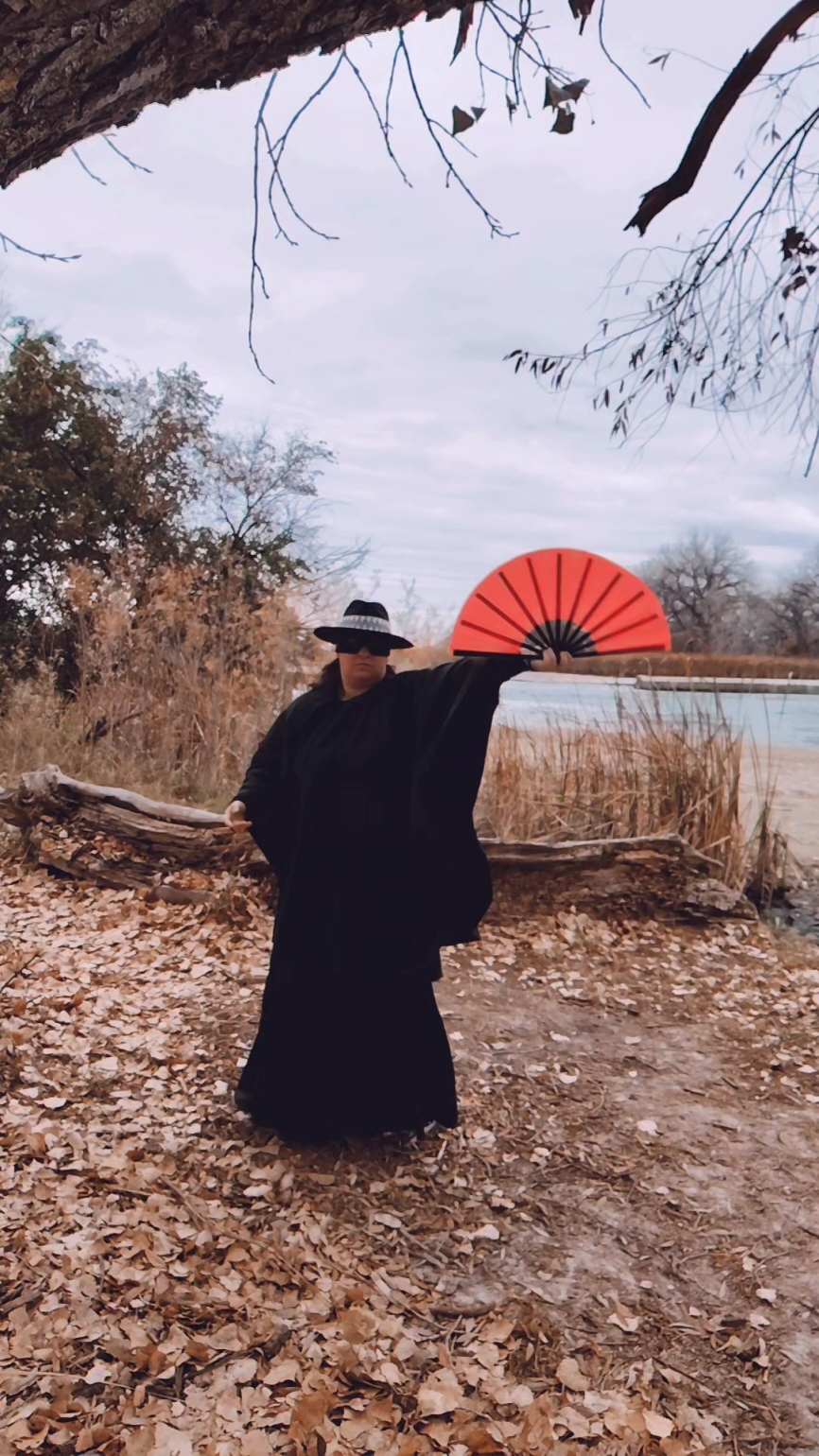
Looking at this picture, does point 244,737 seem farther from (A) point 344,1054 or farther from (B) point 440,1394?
(B) point 440,1394

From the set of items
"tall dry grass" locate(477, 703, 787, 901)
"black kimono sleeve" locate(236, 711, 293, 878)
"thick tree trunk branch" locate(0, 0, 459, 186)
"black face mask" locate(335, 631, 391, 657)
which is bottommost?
"tall dry grass" locate(477, 703, 787, 901)

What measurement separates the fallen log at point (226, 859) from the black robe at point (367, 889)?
6.41ft

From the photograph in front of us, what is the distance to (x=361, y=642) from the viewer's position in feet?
7.97

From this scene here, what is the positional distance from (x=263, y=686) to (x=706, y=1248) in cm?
499

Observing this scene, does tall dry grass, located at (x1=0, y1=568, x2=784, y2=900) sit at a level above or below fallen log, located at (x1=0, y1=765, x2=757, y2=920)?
above

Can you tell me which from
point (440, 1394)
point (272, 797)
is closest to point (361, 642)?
point (272, 797)

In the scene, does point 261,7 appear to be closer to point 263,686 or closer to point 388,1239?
point 388,1239

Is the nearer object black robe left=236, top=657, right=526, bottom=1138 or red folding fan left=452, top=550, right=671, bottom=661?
red folding fan left=452, top=550, right=671, bottom=661

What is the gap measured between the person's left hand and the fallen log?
8.88 ft

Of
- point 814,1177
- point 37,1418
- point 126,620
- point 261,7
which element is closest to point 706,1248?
point 814,1177

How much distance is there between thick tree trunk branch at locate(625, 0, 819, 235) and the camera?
2.08 m

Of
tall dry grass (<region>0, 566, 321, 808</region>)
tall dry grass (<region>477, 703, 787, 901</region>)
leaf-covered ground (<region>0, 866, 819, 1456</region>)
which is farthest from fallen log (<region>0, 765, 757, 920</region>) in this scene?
tall dry grass (<region>0, 566, 321, 808</region>)

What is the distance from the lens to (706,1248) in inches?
93.4

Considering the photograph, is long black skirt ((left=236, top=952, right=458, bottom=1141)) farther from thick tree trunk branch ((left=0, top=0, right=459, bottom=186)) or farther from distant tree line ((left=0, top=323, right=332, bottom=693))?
distant tree line ((left=0, top=323, right=332, bottom=693))
